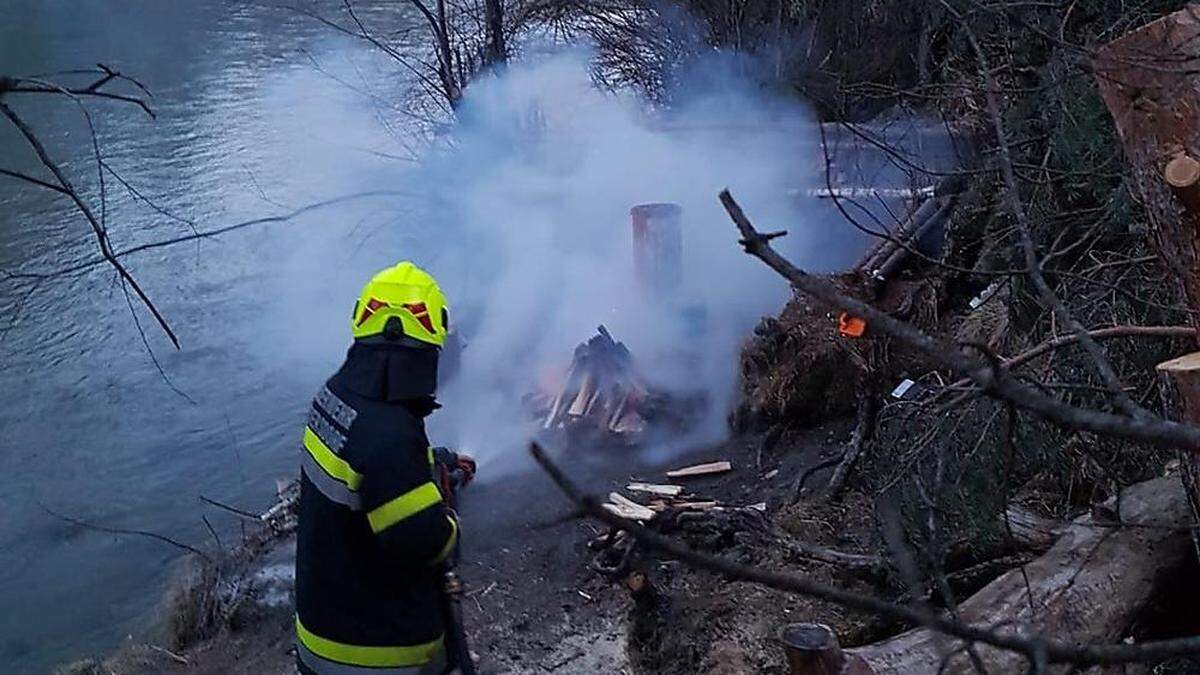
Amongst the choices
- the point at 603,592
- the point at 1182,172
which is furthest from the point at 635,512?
the point at 1182,172

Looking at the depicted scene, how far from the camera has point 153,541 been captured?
27.8ft

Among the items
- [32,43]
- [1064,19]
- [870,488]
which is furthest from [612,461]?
[32,43]

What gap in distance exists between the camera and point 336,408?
3205 millimetres

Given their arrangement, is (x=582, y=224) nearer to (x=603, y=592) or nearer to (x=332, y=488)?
(x=603, y=592)

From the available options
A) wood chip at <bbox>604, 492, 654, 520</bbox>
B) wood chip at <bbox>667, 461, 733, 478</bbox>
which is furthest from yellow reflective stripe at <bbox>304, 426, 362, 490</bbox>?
wood chip at <bbox>667, 461, 733, 478</bbox>

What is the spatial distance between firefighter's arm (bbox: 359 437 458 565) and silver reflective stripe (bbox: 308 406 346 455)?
13cm

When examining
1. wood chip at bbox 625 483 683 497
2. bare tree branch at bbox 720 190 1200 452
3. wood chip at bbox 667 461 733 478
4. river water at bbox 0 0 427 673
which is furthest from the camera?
river water at bbox 0 0 427 673

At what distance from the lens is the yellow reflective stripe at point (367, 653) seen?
3295 millimetres

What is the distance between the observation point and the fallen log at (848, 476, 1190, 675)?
3.03 m

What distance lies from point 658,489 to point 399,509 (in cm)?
385

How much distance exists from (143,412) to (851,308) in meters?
10.2

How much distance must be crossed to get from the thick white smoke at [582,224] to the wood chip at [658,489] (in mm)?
1022

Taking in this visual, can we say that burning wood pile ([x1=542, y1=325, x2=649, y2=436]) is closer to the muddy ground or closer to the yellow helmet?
the muddy ground

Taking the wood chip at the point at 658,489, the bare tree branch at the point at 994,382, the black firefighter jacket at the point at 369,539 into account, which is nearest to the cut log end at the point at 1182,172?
the bare tree branch at the point at 994,382
